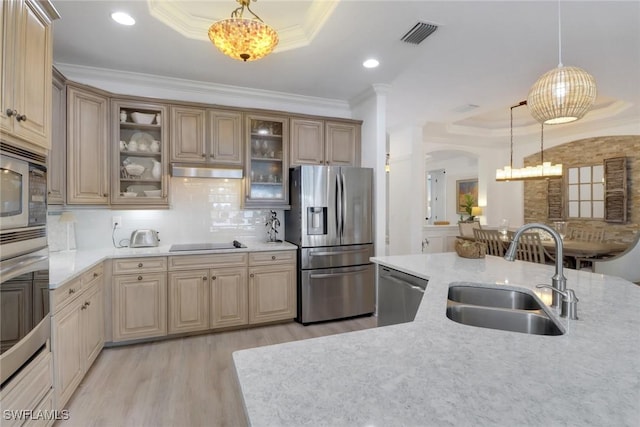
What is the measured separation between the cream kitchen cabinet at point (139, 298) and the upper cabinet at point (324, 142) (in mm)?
1835

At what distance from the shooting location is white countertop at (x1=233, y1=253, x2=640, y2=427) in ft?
2.16

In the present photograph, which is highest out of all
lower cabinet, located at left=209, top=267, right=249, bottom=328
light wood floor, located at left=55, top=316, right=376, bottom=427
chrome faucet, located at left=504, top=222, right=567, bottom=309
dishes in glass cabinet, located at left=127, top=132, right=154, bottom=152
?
dishes in glass cabinet, located at left=127, top=132, right=154, bottom=152

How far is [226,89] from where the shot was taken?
11.8ft

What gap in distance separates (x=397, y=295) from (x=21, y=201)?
2.20 meters

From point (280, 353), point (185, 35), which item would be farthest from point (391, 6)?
point (280, 353)

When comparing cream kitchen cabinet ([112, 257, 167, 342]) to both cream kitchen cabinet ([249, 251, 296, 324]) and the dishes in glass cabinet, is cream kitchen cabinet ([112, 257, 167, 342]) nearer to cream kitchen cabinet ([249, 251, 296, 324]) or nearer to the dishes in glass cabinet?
cream kitchen cabinet ([249, 251, 296, 324])

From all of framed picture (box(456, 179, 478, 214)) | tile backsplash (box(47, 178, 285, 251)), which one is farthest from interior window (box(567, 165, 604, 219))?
tile backsplash (box(47, 178, 285, 251))

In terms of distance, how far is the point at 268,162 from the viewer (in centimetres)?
370

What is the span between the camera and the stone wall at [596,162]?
5.12 metres

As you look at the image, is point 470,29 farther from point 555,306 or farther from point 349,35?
point 555,306

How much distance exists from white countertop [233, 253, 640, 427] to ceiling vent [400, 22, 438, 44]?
2222 mm

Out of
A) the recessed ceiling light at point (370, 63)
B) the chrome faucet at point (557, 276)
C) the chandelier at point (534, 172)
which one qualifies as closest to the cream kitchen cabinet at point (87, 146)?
the recessed ceiling light at point (370, 63)

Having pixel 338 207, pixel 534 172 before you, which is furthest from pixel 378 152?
pixel 534 172

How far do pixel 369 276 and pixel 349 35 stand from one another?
2.50 m
